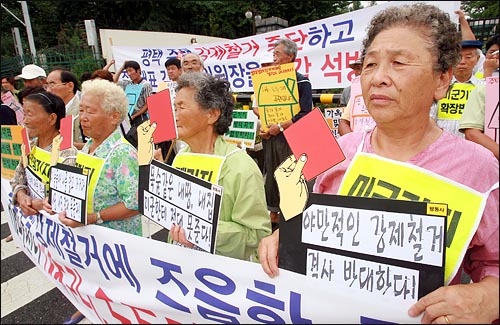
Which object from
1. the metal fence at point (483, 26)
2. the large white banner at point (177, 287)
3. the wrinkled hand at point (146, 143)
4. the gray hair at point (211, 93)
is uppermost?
the metal fence at point (483, 26)

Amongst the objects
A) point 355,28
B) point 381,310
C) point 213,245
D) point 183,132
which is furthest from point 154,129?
point 355,28

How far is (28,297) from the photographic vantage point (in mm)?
3072

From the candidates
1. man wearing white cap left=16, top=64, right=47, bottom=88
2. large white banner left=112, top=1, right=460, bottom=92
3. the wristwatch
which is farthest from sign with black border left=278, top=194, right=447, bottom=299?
man wearing white cap left=16, top=64, right=47, bottom=88

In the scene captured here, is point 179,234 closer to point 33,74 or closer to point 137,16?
point 33,74

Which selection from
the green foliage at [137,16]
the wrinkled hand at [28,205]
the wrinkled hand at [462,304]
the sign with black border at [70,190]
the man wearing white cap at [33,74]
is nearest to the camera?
the wrinkled hand at [462,304]

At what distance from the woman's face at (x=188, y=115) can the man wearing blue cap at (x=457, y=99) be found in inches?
77.7

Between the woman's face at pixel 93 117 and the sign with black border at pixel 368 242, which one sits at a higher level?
the woman's face at pixel 93 117

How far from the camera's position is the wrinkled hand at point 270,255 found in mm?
1229

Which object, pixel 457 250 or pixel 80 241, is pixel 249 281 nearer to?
pixel 457 250

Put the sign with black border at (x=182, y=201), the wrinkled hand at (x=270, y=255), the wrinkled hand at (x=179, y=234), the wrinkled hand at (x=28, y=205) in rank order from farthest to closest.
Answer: the wrinkled hand at (x=28, y=205), the wrinkled hand at (x=179, y=234), the sign with black border at (x=182, y=201), the wrinkled hand at (x=270, y=255)

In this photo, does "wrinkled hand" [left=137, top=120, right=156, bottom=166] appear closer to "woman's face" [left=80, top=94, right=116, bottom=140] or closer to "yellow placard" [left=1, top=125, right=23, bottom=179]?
"woman's face" [left=80, top=94, right=116, bottom=140]

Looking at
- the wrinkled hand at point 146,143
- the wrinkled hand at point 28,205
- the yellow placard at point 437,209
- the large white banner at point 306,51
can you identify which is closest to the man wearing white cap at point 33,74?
the large white banner at point 306,51

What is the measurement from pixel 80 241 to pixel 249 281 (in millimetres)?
1085

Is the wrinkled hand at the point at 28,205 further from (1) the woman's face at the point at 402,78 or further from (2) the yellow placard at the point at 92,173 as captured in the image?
(1) the woman's face at the point at 402,78
